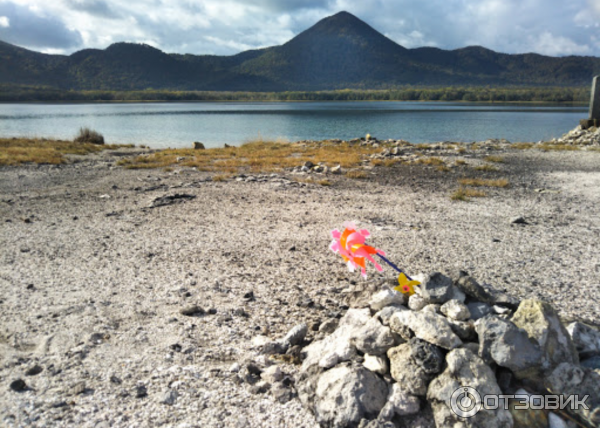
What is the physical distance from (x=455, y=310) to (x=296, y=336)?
1.45 meters

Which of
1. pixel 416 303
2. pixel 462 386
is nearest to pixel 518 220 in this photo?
pixel 416 303

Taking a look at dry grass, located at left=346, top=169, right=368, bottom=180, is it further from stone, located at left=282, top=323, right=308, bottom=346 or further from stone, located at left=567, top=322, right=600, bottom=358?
stone, located at left=567, top=322, right=600, bottom=358

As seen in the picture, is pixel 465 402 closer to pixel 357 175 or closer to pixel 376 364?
pixel 376 364

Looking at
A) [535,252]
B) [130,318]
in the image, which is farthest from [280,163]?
[130,318]

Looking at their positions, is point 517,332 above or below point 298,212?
above

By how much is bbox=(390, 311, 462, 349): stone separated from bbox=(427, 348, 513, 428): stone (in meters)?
0.09

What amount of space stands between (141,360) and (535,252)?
19.0ft

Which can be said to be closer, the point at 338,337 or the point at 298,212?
the point at 338,337

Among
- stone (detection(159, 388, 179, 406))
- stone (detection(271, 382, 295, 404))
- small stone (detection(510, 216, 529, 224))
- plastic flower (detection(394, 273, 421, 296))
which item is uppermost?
plastic flower (detection(394, 273, 421, 296))

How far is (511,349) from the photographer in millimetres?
2645

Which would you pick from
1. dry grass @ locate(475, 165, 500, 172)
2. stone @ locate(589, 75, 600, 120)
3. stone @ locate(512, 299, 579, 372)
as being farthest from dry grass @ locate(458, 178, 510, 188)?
stone @ locate(589, 75, 600, 120)

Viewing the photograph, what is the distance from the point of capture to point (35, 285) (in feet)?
15.8

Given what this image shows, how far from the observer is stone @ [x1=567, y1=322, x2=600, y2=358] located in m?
2.96

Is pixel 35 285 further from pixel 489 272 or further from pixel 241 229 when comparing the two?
pixel 489 272
